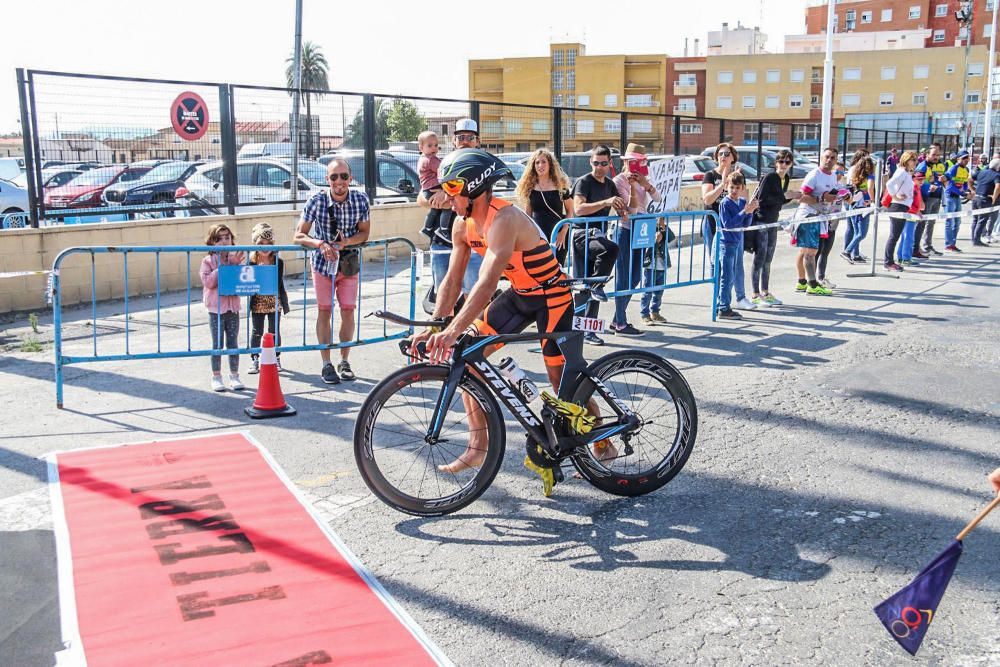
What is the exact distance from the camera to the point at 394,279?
47.8 feet

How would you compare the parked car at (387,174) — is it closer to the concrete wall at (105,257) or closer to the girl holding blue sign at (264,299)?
the concrete wall at (105,257)

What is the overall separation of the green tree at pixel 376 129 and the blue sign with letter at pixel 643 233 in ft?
22.1

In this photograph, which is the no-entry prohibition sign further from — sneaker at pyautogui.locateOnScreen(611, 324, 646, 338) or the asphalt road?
sneaker at pyautogui.locateOnScreen(611, 324, 646, 338)

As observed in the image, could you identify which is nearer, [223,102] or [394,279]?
[223,102]

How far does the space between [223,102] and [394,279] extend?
138 inches

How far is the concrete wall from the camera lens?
11.3 m

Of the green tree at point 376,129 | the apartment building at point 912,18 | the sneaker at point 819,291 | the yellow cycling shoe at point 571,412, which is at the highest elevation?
the apartment building at point 912,18

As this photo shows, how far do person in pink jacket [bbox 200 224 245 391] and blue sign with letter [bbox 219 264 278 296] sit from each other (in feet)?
A: 0.40

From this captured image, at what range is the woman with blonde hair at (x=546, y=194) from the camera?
9.27 metres

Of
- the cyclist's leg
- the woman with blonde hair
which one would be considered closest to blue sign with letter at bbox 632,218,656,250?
the woman with blonde hair

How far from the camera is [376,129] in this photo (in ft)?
52.6

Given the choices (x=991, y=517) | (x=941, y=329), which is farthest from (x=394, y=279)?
(x=991, y=517)

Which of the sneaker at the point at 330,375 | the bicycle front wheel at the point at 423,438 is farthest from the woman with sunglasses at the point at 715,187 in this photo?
the bicycle front wheel at the point at 423,438

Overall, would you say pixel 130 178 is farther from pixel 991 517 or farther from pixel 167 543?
pixel 991 517
